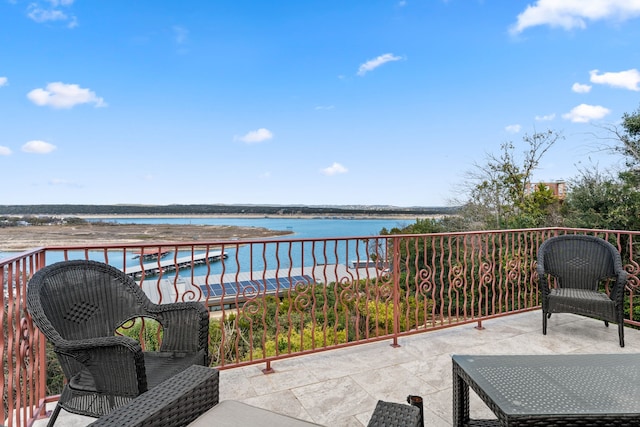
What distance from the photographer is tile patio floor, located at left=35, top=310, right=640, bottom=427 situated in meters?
2.22

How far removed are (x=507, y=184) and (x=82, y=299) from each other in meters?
14.6

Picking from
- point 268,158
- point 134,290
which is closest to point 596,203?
point 134,290

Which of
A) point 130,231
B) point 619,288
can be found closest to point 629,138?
point 619,288

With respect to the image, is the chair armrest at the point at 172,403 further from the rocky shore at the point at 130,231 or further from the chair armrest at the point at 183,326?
the rocky shore at the point at 130,231

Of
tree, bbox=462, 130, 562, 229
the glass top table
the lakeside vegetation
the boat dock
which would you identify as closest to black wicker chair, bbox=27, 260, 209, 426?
the boat dock

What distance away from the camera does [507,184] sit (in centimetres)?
1367

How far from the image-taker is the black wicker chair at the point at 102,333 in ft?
5.03

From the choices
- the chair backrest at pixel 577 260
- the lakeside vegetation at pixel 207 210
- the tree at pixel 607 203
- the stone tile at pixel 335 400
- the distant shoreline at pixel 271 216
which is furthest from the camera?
the distant shoreline at pixel 271 216

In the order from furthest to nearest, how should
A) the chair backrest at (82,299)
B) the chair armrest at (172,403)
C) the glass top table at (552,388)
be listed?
the chair backrest at (82,299)
the glass top table at (552,388)
the chair armrest at (172,403)

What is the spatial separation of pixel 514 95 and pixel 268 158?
1392 cm

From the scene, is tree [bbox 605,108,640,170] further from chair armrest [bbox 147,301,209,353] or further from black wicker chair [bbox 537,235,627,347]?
chair armrest [bbox 147,301,209,353]

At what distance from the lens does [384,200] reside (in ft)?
66.9

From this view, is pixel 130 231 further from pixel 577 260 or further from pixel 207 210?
pixel 577 260

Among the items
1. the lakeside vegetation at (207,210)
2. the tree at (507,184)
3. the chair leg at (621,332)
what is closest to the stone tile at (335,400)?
the chair leg at (621,332)
